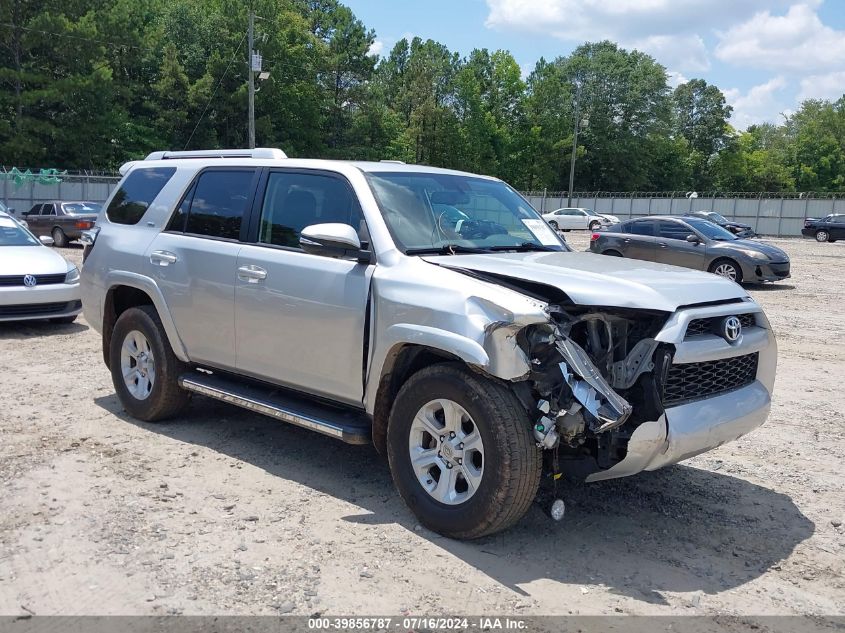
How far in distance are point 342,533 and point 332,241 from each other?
1644 mm

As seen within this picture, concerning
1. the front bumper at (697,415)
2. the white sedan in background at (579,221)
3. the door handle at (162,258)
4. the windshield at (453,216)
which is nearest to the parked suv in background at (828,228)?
the white sedan in background at (579,221)

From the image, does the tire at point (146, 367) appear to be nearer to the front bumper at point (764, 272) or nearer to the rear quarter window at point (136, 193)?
the rear quarter window at point (136, 193)

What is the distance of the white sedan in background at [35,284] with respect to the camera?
986cm

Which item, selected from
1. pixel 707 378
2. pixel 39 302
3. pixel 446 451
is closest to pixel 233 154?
pixel 446 451

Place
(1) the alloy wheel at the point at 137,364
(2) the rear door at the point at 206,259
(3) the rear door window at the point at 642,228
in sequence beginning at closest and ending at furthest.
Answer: (2) the rear door at the point at 206,259, (1) the alloy wheel at the point at 137,364, (3) the rear door window at the point at 642,228

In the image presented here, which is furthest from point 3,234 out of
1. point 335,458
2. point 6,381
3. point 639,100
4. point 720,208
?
point 639,100

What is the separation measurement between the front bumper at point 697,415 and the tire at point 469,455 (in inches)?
18.4

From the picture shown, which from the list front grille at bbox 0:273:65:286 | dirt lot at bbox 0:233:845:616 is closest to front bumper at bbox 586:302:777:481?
dirt lot at bbox 0:233:845:616

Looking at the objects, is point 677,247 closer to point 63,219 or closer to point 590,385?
point 590,385

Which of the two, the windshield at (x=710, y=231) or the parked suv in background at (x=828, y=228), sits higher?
the parked suv in background at (x=828, y=228)

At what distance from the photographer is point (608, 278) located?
4.11 m

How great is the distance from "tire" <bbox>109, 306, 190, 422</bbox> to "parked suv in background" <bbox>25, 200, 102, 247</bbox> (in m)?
19.7

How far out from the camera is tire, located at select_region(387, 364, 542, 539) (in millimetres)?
3750

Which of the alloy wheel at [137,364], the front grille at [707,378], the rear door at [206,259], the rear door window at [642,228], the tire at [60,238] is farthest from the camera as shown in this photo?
the tire at [60,238]
